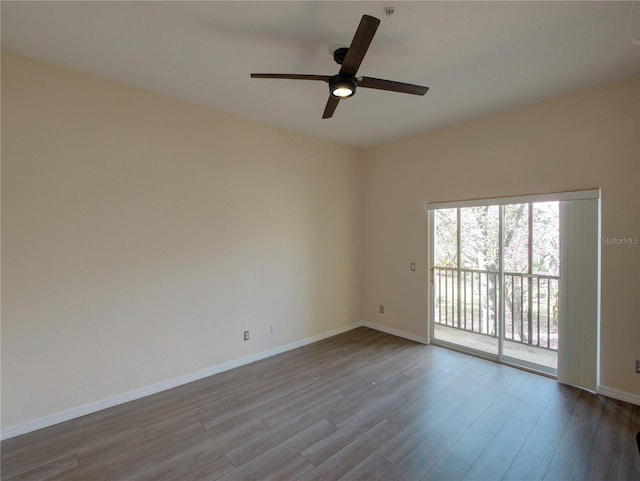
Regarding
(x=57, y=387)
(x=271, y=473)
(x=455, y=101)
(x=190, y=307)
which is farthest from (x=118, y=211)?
(x=455, y=101)

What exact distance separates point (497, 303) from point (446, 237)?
1032 millimetres

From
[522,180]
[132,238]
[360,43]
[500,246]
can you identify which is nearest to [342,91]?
[360,43]

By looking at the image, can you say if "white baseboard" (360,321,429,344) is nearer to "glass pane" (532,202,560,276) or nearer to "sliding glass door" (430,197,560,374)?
"sliding glass door" (430,197,560,374)

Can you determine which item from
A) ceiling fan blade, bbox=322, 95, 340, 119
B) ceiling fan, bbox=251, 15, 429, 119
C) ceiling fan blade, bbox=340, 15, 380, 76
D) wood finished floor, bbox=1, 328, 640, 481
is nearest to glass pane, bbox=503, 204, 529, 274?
wood finished floor, bbox=1, 328, 640, 481

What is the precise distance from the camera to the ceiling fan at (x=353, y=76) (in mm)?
1569

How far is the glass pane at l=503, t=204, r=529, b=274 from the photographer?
11.0 ft

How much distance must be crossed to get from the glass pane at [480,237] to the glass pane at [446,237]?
0.09m

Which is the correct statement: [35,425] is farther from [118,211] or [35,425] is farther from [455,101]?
[455,101]

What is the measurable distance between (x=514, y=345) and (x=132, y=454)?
4033 mm

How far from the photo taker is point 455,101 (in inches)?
119

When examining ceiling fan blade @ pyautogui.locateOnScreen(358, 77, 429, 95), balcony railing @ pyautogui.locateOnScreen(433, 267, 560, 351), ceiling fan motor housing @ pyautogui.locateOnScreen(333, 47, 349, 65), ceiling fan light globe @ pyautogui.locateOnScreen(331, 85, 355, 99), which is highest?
ceiling fan motor housing @ pyautogui.locateOnScreen(333, 47, 349, 65)

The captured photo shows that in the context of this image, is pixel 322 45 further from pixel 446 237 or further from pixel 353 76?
pixel 446 237

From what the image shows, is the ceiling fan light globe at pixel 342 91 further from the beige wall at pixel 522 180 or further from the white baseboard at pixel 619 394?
the white baseboard at pixel 619 394

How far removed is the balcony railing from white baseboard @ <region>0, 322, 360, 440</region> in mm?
2190
